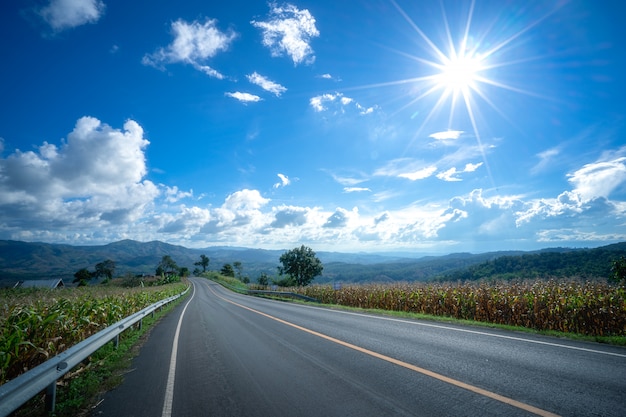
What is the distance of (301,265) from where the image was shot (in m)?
62.7

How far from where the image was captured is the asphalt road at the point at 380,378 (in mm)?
3525

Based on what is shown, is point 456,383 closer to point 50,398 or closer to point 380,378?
point 380,378

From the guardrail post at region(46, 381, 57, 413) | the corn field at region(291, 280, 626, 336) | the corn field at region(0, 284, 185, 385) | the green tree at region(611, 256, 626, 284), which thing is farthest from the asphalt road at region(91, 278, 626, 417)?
the green tree at region(611, 256, 626, 284)

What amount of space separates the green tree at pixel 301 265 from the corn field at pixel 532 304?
156ft

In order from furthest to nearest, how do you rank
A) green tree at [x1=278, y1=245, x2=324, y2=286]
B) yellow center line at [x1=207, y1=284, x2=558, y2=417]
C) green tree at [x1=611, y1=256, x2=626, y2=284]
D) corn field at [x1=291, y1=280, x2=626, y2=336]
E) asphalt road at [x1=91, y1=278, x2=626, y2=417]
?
green tree at [x1=278, y1=245, x2=324, y2=286]
green tree at [x1=611, y1=256, x2=626, y2=284]
corn field at [x1=291, y1=280, x2=626, y2=336]
asphalt road at [x1=91, y1=278, x2=626, y2=417]
yellow center line at [x1=207, y1=284, x2=558, y2=417]

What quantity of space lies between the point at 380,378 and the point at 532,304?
28.1 feet

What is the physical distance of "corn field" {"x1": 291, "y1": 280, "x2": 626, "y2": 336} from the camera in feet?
27.8

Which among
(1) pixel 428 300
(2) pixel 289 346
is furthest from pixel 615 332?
(2) pixel 289 346

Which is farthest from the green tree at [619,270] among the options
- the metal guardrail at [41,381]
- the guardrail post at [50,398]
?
the guardrail post at [50,398]

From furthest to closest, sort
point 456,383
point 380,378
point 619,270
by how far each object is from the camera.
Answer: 1. point 619,270
2. point 380,378
3. point 456,383

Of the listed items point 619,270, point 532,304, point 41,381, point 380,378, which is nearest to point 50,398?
point 41,381

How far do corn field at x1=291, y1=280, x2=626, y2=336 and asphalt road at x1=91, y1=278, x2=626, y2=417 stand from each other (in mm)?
2675

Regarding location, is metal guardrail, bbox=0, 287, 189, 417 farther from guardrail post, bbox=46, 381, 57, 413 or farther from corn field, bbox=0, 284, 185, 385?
corn field, bbox=0, 284, 185, 385

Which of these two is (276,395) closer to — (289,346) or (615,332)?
(289,346)
